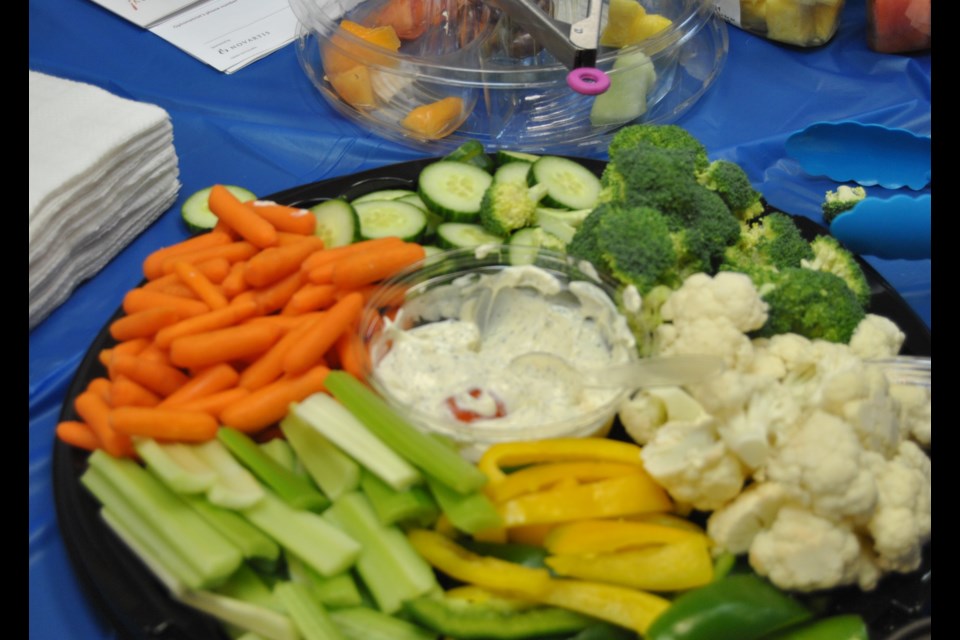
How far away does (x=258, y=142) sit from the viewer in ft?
7.27

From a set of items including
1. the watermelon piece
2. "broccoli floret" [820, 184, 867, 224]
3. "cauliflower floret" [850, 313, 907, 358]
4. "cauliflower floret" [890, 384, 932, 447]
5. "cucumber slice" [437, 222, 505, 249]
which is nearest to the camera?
"cauliflower floret" [890, 384, 932, 447]

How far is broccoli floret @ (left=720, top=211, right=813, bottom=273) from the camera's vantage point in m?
1.61

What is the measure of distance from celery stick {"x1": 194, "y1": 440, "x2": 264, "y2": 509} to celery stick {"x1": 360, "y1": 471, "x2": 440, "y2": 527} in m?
0.15

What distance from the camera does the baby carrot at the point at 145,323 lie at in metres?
1.40

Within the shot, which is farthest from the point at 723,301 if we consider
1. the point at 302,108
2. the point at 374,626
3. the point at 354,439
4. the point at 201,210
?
the point at 302,108

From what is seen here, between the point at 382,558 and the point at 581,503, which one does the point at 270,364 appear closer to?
the point at 382,558

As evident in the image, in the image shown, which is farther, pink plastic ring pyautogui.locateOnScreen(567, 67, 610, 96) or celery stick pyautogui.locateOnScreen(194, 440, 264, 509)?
pink plastic ring pyautogui.locateOnScreen(567, 67, 610, 96)

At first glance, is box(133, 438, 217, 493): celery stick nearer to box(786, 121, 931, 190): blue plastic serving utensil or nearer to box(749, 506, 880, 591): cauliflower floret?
box(749, 506, 880, 591): cauliflower floret

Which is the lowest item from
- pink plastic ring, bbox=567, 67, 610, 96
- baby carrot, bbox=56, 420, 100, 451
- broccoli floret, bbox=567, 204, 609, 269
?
baby carrot, bbox=56, 420, 100, 451

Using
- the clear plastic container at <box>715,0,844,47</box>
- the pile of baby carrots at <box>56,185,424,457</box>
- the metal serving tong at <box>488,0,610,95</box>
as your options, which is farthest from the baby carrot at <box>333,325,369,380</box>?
the clear plastic container at <box>715,0,844,47</box>

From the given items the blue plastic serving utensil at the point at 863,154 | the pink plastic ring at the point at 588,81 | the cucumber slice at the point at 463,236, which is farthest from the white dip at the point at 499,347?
the blue plastic serving utensil at the point at 863,154

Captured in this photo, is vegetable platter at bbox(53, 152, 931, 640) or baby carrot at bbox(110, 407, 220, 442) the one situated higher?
baby carrot at bbox(110, 407, 220, 442)

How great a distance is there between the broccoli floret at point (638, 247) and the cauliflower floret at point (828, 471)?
39 centimetres

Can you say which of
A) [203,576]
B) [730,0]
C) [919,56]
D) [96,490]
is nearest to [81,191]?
[96,490]
